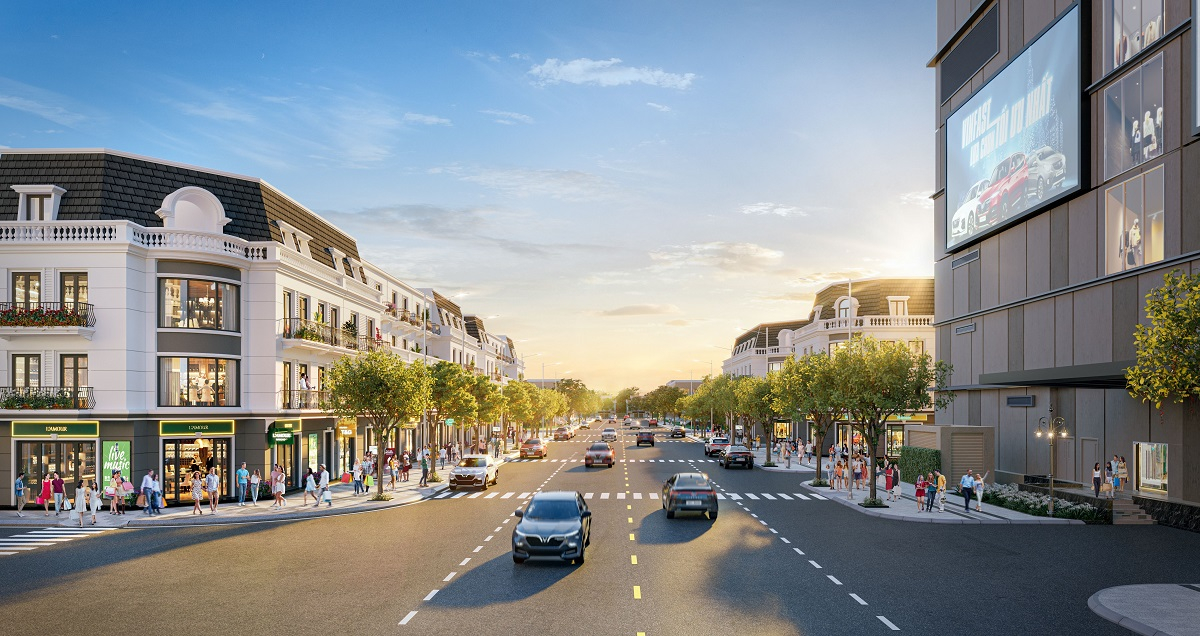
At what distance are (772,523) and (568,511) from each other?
386 inches

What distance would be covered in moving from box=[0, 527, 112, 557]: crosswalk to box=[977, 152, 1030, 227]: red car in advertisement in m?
39.4

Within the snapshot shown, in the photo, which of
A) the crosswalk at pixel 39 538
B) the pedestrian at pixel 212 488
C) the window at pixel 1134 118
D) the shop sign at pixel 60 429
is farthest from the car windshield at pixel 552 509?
the window at pixel 1134 118

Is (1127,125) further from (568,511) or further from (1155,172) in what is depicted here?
(568,511)

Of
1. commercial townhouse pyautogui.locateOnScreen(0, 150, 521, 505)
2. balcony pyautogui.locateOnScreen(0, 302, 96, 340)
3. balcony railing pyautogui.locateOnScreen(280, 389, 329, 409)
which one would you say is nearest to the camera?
balcony pyautogui.locateOnScreen(0, 302, 96, 340)

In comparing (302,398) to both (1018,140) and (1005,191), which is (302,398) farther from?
(1018,140)

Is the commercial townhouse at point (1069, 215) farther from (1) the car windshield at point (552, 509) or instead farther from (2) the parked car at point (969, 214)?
(1) the car windshield at point (552, 509)

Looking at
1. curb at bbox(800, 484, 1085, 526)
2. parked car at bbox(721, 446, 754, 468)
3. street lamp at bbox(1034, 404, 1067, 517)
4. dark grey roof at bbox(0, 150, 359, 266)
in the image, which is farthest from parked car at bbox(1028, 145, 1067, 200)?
dark grey roof at bbox(0, 150, 359, 266)

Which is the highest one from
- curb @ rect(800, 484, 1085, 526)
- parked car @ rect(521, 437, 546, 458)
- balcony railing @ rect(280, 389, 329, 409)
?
balcony railing @ rect(280, 389, 329, 409)

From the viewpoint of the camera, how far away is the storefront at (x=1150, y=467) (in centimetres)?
2994

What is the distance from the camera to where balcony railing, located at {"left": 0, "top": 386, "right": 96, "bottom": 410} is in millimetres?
33625

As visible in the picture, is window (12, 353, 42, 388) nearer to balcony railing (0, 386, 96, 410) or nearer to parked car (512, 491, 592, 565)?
balcony railing (0, 386, 96, 410)

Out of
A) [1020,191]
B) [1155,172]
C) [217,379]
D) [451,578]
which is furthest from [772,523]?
[217,379]

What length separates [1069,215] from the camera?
35.3 meters

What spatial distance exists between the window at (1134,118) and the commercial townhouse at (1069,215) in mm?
66
